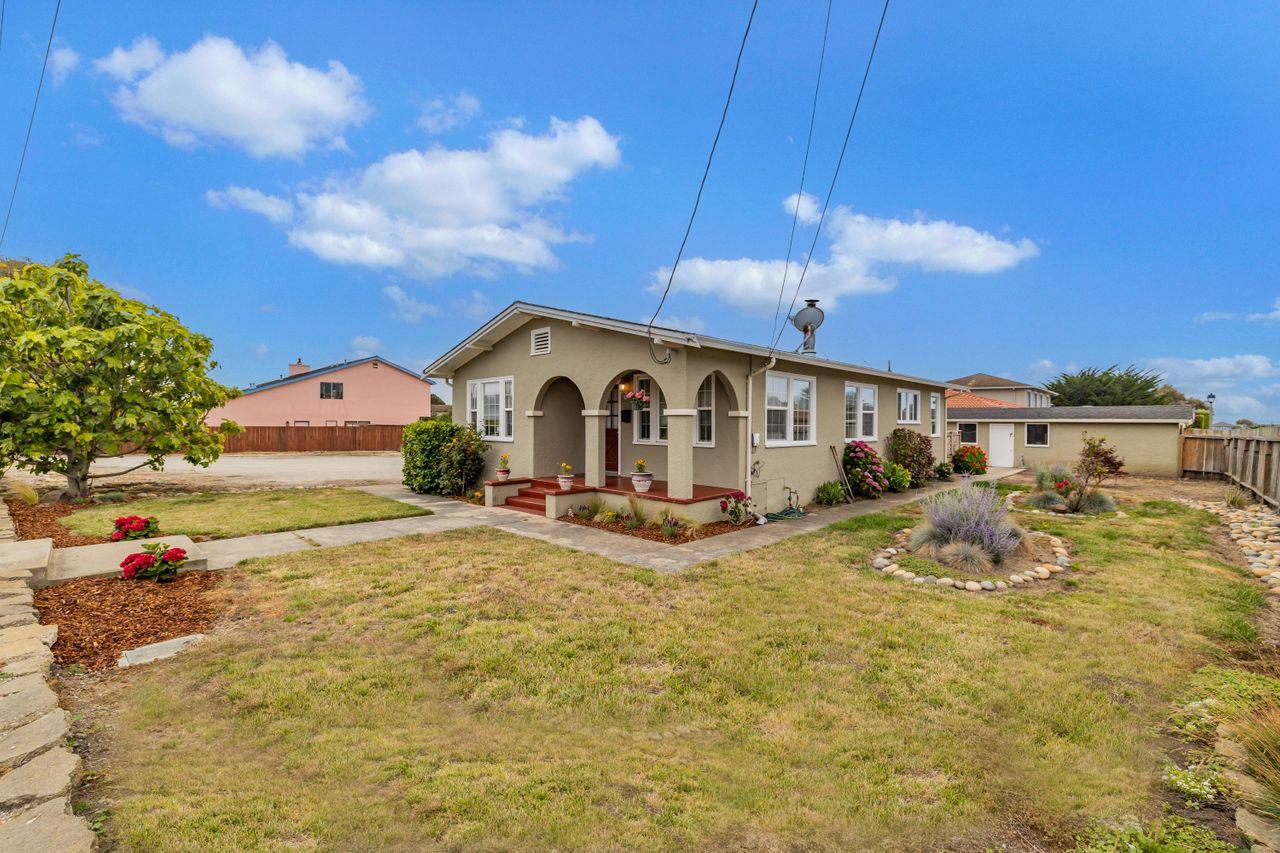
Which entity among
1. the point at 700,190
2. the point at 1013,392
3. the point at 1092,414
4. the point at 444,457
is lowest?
the point at 444,457

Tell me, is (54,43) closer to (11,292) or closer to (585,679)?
(11,292)

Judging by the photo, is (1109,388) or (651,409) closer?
(651,409)

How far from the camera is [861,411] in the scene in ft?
46.5

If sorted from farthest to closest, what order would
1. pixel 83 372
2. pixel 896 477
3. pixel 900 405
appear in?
pixel 900 405 < pixel 896 477 < pixel 83 372

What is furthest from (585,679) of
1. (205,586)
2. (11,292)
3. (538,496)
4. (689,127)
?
(11,292)

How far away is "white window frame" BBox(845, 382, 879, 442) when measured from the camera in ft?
45.0

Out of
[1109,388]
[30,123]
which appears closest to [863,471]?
[30,123]

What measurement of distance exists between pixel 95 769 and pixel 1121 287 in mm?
28945

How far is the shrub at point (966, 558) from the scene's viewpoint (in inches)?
270

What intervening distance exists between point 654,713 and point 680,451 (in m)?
6.04

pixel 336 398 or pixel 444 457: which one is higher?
pixel 336 398

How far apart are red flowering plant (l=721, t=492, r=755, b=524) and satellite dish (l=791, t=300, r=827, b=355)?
3.99 m

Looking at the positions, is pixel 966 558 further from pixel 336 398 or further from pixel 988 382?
pixel 988 382

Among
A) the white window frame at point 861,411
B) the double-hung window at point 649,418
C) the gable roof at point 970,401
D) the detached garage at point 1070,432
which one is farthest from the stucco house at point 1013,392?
the double-hung window at point 649,418
